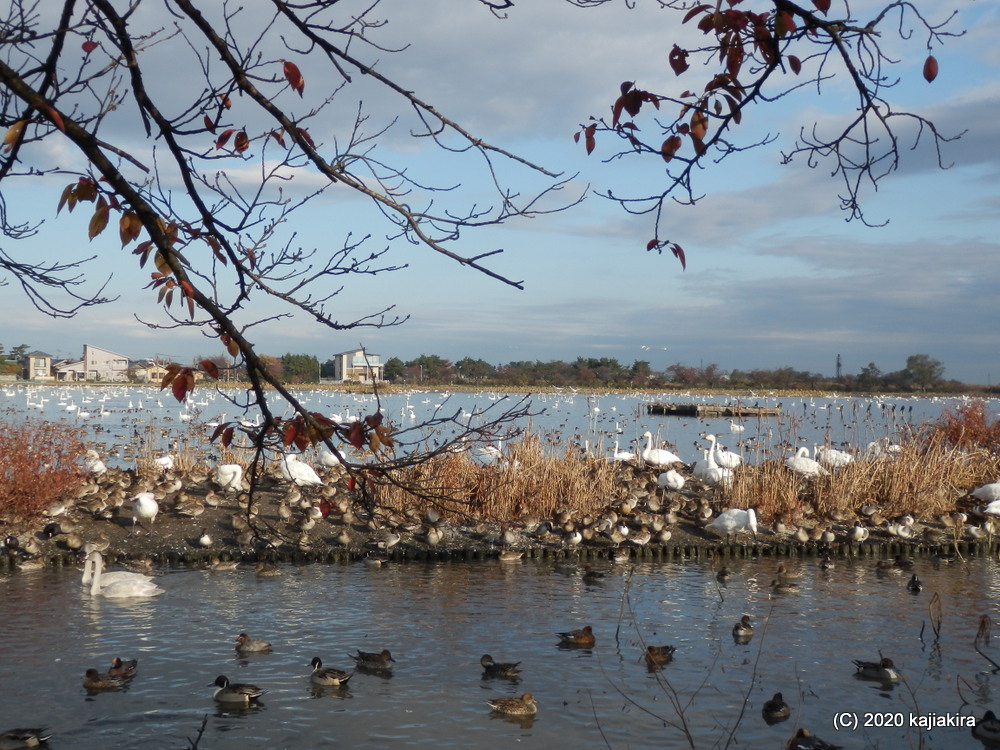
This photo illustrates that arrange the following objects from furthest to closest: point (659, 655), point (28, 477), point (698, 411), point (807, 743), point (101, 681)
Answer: point (698, 411) < point (28, 477) < point (659, 655) < point (101, 681) < point (807, 743)

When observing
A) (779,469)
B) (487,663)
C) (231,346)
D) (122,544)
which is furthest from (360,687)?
(779,469)

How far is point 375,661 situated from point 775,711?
11.3ft

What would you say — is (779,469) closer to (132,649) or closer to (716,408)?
(132,649)

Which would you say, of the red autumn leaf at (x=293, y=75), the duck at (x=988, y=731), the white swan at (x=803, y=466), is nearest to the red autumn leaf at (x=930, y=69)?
the red autumn leaf at (x=293, y=75)

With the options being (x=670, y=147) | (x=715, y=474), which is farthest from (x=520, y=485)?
(x=670, y=147)

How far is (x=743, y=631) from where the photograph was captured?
31.5ft

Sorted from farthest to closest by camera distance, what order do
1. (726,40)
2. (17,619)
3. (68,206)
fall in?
(17,619) → (726,40) → (68,206)

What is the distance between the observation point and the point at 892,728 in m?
7.36

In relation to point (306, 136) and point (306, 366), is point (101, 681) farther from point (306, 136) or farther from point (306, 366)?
point (306, 366)

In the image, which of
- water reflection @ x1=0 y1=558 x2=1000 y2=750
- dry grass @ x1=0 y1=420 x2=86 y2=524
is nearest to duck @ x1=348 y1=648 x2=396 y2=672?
water reflection @ x1=0 y1=558 x2=1000 y2=750

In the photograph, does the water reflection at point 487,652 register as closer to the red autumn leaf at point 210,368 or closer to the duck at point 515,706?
the duck at point 515,706

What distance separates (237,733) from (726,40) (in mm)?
5931

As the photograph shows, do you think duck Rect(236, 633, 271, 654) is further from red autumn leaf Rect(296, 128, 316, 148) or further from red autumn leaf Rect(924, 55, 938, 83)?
red autumn leaf Rect(924, 55, 938, 83)

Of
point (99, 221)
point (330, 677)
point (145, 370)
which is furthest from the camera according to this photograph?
point (330, 677)
